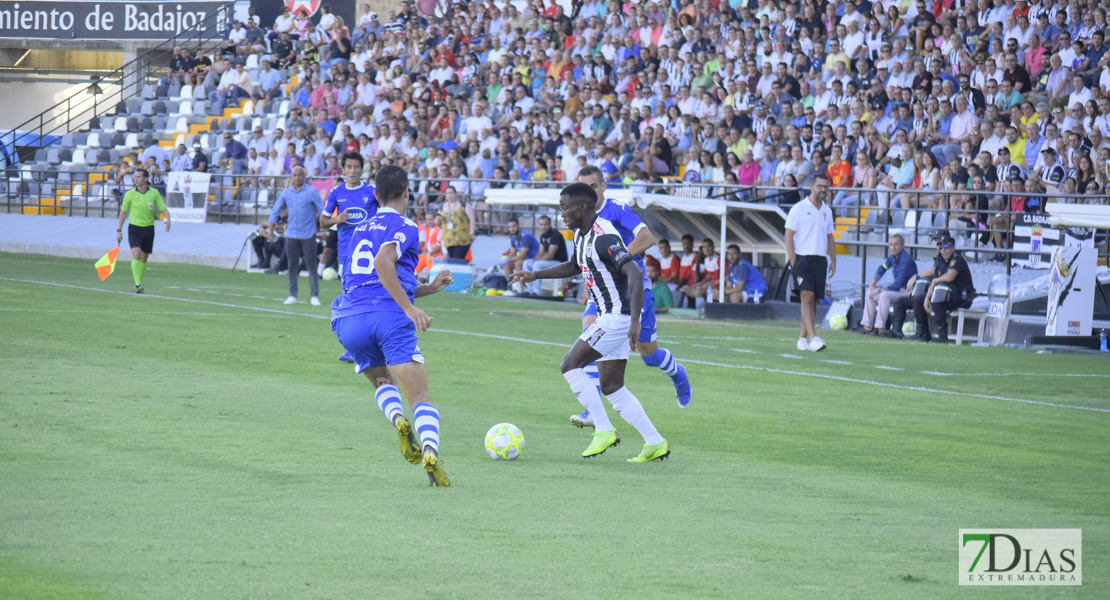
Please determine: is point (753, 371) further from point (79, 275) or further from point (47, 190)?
point (47, 190)

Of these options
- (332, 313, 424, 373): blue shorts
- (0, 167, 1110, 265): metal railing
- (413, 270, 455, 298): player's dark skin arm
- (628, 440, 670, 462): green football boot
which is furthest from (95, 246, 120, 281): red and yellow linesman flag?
(628, 440, 670, 462): green football boot

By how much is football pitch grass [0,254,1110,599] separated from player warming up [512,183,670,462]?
0.22 meters

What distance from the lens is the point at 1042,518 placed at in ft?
23.0

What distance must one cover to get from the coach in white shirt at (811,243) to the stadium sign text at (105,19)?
33.6 m

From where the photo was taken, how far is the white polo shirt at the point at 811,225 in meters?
17.3

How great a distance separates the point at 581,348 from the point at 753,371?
6.10 meters

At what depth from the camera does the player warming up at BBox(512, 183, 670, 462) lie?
346 inches

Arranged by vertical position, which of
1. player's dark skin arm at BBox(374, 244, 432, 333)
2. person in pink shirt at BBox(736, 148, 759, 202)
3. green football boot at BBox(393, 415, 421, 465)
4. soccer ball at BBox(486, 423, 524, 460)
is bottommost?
soccer ball at BBox(486, 423, 524, 460)

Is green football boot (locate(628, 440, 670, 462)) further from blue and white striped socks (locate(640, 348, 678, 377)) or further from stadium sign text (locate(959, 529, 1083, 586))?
stadium sign text (locate(959, 529, 1083, 586))

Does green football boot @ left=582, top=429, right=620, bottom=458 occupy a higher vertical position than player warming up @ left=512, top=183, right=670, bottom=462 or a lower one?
lower

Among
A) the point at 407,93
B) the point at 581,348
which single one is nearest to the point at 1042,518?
the point at 581,348

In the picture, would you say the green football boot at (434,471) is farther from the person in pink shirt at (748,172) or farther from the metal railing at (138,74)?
the metal railing at (138,74)

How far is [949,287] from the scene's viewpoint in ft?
63.3

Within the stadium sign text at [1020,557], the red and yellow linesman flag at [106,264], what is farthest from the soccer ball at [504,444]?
the red and yellow linesman flag at [106,264]
